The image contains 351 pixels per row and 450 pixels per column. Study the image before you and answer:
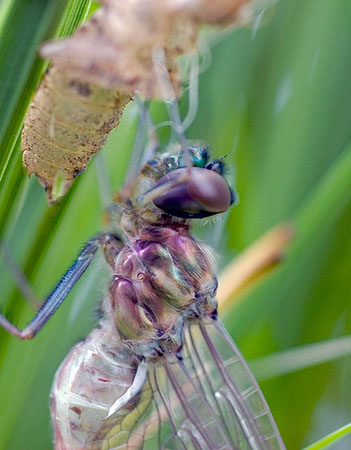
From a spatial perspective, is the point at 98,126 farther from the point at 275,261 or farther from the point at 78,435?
the point at 78,435

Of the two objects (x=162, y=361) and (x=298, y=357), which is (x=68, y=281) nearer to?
(x=162, y=361)

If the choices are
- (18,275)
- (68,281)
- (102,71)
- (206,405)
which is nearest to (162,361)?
(206,405)

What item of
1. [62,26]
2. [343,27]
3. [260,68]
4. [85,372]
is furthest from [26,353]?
[343,27]

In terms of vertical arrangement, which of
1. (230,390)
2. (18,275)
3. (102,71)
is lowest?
(230,390)

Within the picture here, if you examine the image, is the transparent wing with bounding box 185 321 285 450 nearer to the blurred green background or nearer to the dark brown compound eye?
the blurred green background

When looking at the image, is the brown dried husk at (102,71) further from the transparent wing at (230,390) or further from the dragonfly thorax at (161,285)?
the transparent wing at (230,390)

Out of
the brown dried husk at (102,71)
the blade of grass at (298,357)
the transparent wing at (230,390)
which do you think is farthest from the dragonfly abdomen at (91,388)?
the brown dried husk at (102,71)
